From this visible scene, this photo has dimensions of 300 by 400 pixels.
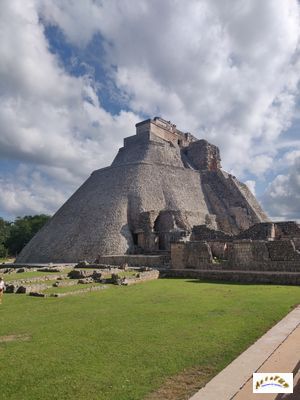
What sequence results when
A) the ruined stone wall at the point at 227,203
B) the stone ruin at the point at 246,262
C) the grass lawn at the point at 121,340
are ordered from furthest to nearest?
the ruined stone wall at the point at 227,203, the stone ruin at the point at 246,262, the grass lawn at the point at 121,340

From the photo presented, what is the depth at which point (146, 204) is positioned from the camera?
3772 centimetres

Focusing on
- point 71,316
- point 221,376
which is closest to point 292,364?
point 221,376

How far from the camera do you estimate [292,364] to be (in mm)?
4875

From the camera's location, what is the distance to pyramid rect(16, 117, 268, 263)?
33688mm

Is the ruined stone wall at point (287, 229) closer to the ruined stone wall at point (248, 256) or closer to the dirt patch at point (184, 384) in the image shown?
the ruined stone wall at point (248, 256)

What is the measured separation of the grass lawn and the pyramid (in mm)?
21719

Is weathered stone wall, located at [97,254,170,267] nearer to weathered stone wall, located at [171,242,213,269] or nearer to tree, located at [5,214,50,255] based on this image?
weathered stone wall, located at [171,242,213,269]

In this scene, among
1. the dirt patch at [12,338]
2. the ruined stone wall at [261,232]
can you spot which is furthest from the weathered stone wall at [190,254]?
the dirt patch at [12,338]

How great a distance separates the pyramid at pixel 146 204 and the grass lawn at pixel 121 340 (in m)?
21.7

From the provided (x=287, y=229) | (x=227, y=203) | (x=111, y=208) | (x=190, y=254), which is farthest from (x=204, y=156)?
(x=190, y=254)

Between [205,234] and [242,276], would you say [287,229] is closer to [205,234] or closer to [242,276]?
[205,234]

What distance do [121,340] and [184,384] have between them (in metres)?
2.23

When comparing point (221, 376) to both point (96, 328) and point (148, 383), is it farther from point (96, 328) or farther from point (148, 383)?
point (96, 328)

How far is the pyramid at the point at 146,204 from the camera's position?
1326 inches
